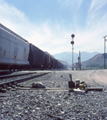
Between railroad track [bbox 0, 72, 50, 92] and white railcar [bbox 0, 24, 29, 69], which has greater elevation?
white railcar [bbox 0, 24, 29, 69]

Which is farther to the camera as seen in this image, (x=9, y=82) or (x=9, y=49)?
(x=9, y=49)

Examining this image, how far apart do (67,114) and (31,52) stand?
1523cm

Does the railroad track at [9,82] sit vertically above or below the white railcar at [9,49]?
below

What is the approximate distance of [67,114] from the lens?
7.48ft

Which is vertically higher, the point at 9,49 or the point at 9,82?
the point at 9,49

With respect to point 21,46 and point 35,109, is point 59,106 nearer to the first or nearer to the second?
point 35,109

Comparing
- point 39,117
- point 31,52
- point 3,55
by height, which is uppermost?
point 31,52

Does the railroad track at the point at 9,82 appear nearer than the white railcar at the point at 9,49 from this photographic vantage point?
Yes

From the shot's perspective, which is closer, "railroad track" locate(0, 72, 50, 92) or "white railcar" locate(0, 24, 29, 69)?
"railroad track" locate(0, 72, 50, 92)

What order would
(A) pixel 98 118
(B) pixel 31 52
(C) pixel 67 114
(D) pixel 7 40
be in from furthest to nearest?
(B) pixel 31 52 → (D) pixel 7 40 → (C) pixel 67 114 → (A) pixel 98 118

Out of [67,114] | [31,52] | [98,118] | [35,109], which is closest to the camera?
[98,118]

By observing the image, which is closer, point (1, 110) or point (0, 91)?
point (1, 110)

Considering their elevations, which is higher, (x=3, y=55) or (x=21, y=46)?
(x=21, y=46)

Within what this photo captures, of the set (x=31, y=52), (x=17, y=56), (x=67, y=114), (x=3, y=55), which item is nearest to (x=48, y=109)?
(x=67, y=114)
